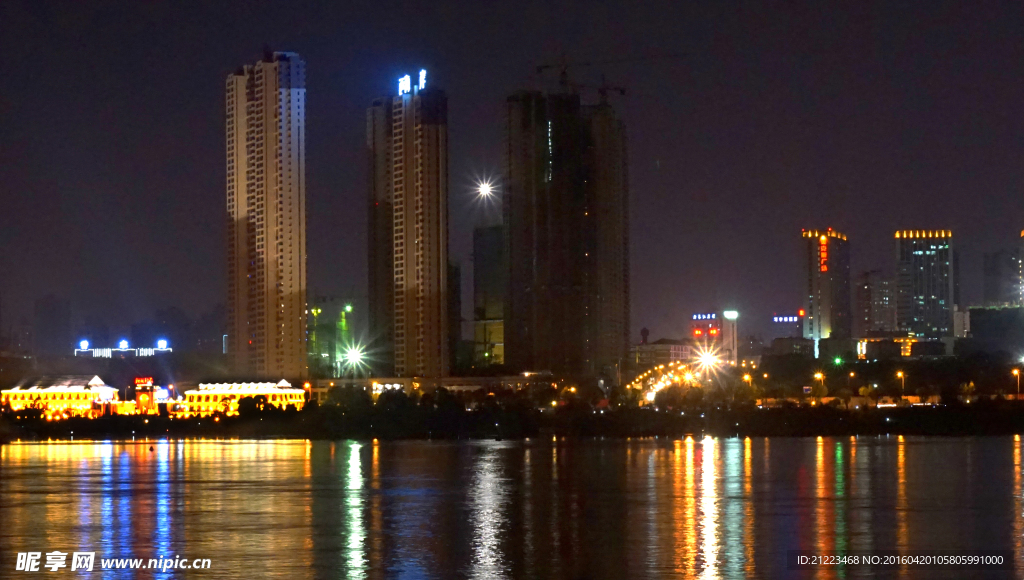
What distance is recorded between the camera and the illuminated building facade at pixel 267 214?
110625 millimetres

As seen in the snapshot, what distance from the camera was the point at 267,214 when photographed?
112000mm

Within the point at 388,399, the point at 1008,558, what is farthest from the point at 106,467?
the point at 388,399

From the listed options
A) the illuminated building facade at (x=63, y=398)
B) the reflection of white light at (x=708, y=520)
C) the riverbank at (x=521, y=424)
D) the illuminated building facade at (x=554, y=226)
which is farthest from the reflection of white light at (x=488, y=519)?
the illuminated building facade at (x=554, y=226)

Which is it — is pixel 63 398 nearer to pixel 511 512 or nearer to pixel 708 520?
pixel 511 512

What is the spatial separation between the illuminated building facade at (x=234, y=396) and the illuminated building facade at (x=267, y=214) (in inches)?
279

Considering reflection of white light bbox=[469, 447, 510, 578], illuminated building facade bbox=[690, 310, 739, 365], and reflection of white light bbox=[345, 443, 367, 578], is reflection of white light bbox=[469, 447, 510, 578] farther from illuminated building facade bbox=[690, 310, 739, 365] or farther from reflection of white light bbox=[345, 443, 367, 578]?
illuminated building facade bbox=[690, 310, 739, 365]

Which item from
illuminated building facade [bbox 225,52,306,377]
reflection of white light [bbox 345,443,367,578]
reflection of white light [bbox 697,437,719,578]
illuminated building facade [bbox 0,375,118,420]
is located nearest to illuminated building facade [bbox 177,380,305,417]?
illuminated building facade [bbox 225,52,306,377]

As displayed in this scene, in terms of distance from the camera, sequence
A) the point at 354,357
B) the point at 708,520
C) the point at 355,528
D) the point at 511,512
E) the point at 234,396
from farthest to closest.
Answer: the point at 354,357 < the point at 234,396 < the point at 511,512 < the point at 708,520 < the point at 355,528

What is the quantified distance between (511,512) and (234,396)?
3003 inches

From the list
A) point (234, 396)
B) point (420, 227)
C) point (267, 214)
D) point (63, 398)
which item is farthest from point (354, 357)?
point (63, 398)

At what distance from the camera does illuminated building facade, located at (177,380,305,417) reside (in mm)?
103250

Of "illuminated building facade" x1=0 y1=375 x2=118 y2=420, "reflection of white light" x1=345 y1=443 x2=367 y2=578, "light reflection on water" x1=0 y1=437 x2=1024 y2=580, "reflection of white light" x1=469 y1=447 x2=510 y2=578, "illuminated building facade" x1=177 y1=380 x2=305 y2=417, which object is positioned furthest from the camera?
"illuminated building facade" x1=0 y1=375 x2=118 y2=420

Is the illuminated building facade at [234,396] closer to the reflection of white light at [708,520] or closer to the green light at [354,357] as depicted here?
the green light at [354,357]

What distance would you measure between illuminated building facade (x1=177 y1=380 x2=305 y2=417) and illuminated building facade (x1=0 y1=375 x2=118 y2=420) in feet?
26.2
